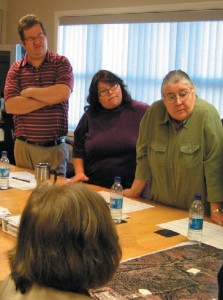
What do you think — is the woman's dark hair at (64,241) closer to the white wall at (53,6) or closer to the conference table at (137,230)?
the conference table at (137,230)

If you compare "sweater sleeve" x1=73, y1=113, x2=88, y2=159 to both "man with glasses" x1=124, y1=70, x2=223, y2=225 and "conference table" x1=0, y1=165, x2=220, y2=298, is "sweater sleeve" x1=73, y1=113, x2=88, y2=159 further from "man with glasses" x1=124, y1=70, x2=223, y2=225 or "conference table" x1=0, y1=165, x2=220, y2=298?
"man with glasses" x1=124, y1=70, x2=223, y2=225

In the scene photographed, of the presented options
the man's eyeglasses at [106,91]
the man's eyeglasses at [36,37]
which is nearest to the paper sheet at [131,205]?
the man's eyeglasses at [106,91]

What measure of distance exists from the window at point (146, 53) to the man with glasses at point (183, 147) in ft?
5.93

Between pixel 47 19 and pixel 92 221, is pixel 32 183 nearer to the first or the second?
pixel 92 221

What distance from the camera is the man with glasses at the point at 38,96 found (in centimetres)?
327

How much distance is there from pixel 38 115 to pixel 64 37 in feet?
7.14

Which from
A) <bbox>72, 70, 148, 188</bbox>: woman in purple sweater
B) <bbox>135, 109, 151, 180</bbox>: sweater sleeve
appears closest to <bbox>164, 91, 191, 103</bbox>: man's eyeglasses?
<bbox>135, 109, 151, 180</bbox>: sweater sleeve

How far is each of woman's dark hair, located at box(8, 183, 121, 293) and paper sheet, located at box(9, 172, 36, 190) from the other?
1.73 metres

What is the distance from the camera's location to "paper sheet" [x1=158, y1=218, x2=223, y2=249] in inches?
74.5

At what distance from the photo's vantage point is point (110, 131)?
9.70ft

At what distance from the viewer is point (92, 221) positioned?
3.33ft

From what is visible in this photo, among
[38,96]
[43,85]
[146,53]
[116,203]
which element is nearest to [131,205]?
[116,203]

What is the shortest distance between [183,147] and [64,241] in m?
1.39

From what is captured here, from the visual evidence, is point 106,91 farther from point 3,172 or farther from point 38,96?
point 3,172
